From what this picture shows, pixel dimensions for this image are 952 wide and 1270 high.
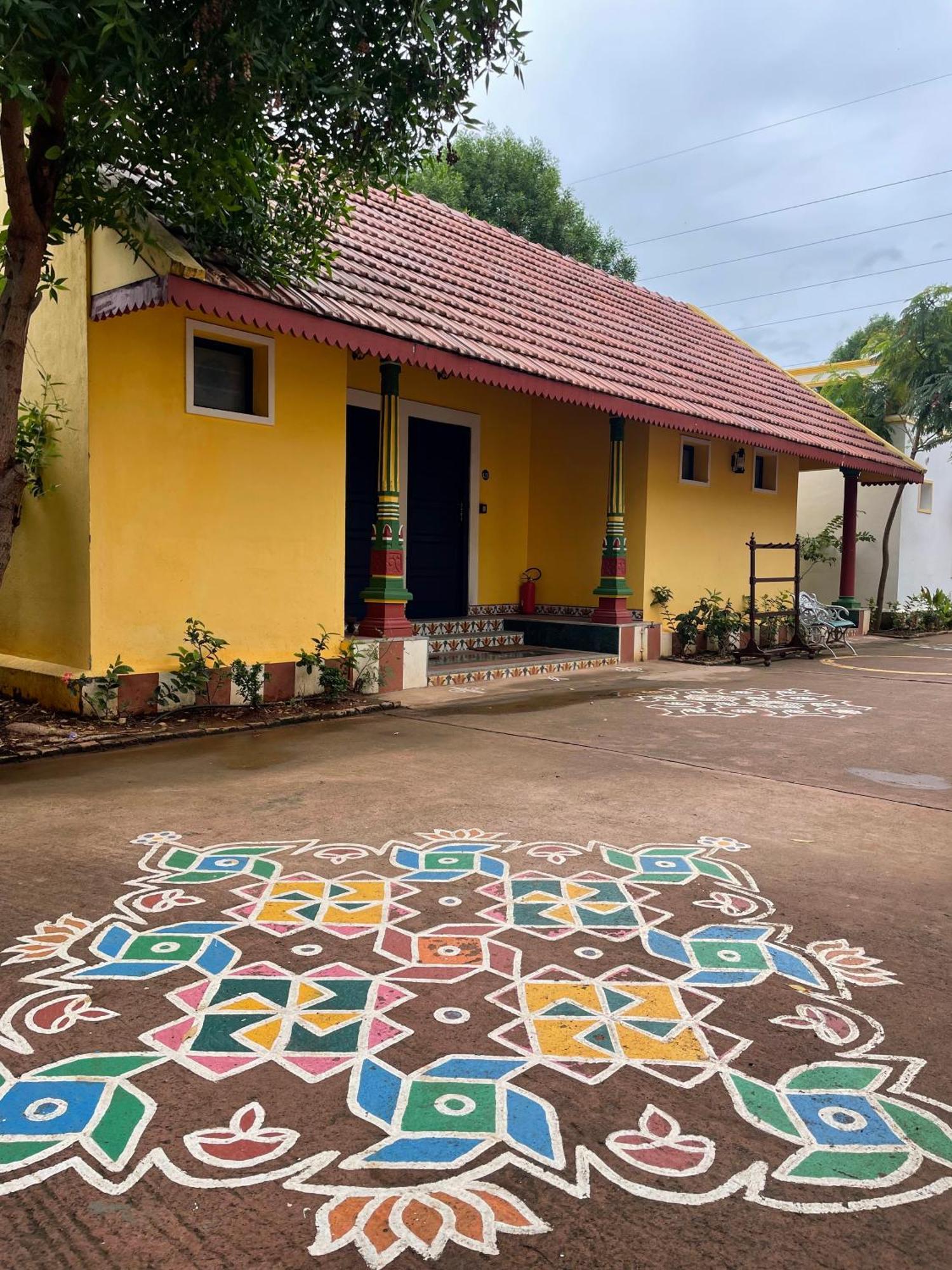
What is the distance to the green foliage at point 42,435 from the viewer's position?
21.7ft

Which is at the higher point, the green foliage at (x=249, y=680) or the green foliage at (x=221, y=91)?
the green foliage at (x=221, y=91)

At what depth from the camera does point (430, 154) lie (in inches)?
225

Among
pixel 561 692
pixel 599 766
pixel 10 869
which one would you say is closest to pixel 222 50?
pixel 10 869

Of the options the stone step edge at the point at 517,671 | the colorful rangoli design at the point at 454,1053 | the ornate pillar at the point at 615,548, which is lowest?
the colorful rangoli design at the point at 454,1053

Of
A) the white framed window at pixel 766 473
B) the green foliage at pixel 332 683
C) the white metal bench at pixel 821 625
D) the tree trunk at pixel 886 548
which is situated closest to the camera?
the green foliage at pixel 332 683

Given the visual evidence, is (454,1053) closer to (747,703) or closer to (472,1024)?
Answer: (472,1024)

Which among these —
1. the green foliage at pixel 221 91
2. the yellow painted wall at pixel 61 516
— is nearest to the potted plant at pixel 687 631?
the green foliage at pixel 221 91

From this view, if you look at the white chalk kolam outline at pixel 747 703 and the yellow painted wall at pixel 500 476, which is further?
the yellow painted wall at pixel 500 476

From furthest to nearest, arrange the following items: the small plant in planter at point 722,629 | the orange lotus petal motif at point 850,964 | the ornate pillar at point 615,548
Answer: the small plant in planter at point 722,629
the ornate pillar at point 615,548
the orange lotus petal motif at point 850,964

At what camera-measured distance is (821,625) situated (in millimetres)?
12867

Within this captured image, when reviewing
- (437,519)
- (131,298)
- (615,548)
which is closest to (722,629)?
(615,548)

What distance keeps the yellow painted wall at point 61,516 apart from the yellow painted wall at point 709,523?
704 centimetres

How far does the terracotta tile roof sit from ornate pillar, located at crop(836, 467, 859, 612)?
43cm

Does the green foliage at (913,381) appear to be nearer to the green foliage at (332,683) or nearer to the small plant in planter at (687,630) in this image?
the small plant in planter at (687,630)
